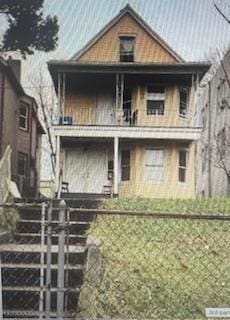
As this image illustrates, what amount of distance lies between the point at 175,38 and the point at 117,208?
107cm

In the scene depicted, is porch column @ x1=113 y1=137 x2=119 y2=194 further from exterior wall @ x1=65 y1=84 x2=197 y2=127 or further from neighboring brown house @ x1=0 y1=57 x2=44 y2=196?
neighboring brown house @ x1=0 y1=57 x2=44 y2=196

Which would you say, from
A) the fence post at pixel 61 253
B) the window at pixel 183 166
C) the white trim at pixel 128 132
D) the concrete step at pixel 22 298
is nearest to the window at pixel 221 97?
the white trim at pixel 128 132

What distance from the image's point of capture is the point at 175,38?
3264 mm

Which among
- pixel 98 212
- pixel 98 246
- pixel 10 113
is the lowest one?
pixel 98 246

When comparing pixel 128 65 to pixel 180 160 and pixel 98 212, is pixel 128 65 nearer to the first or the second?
pixel 180 160

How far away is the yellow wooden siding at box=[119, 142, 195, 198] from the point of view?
121 inches

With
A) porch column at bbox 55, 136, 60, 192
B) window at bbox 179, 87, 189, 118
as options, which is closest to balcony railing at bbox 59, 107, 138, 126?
porch column at bbox 55, 136, 60, 192

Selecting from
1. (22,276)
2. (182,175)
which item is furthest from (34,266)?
(182,175)

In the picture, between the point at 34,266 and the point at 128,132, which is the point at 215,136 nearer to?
the point at 128,132

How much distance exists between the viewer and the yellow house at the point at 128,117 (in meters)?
3.10

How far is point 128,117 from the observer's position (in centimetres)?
318

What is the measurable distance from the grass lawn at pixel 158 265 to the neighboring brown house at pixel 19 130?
1.52ft

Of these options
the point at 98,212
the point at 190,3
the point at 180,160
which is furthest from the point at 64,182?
the point at 190,3

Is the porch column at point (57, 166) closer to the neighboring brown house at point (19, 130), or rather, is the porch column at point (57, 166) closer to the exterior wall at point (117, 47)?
the neighboring brown house at point (19, 130)
